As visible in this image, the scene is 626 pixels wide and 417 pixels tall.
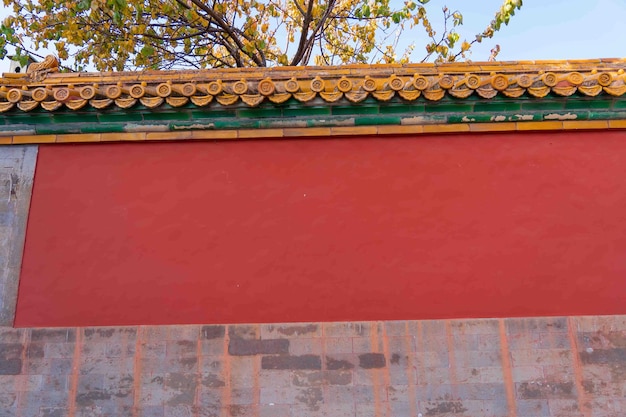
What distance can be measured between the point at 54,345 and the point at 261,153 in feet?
7.50

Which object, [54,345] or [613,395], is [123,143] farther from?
[613,395]

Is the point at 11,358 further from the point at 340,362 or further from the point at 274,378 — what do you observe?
the point at 340,362

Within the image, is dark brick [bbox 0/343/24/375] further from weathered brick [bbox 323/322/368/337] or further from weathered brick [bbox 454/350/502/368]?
weathered brick [bbox 454/350/502/368]

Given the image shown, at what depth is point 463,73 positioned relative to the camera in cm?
584

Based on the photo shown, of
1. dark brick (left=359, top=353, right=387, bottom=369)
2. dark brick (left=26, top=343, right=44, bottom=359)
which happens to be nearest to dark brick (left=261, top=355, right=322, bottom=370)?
dark brick (left=359, top=353, right=387, bottom=369)

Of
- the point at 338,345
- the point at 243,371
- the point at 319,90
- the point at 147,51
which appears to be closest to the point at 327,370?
the point at 338,345

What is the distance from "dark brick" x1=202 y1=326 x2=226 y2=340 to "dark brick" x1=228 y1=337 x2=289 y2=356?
97mm

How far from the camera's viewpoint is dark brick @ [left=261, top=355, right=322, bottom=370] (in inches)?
194

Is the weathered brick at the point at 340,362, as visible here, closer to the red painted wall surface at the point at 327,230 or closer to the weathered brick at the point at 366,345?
the weathered brick at the point at 366,345

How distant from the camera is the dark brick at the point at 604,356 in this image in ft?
16.0

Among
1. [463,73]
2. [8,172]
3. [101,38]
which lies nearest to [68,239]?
[8,172]

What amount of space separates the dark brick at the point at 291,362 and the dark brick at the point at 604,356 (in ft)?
6.74

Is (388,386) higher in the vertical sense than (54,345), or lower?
lower

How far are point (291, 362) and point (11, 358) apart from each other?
7.28 ft
